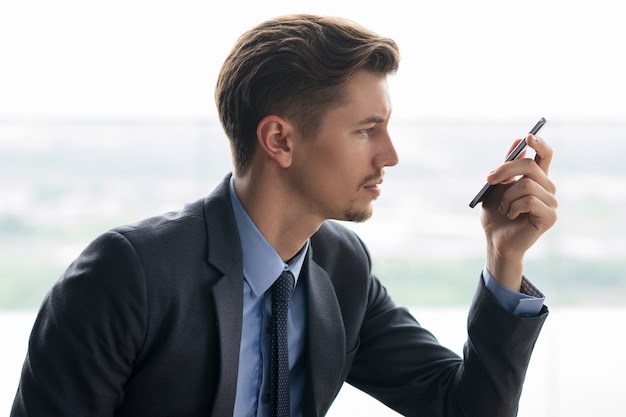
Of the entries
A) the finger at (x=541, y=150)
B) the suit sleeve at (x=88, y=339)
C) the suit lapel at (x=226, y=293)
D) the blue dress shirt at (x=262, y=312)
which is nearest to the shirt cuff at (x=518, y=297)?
the blue dress shirt at (x=262, y=312)

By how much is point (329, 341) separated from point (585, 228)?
4551 millimetres

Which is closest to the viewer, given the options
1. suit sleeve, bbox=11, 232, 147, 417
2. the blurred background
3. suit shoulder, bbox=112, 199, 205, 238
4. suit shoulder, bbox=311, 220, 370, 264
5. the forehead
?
suit sleeve, bbox=11, 232, 147, 417

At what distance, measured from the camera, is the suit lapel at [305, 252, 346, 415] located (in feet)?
5.15

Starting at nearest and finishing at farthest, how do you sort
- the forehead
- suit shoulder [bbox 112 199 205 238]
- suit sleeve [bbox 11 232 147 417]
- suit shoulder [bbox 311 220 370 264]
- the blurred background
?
suit sleeve [bbox 11 232 147 417] < suit shoulder [bbox 112 199 205 238] < the forehead < suit shoulder [bbox 311 220 370 264] < the blurred background

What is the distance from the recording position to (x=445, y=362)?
5.41 feet

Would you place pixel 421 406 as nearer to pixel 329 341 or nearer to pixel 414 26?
pixel 329 341

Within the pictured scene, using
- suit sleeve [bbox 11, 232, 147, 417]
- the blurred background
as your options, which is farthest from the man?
the blurred background

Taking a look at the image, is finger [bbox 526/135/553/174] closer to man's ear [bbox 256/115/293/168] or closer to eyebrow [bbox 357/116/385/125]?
eyebrow [bbox 357/116/385/125]

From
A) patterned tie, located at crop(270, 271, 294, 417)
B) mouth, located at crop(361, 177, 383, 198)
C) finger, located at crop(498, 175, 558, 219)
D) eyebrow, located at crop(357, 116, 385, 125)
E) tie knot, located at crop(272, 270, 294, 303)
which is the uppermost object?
eyebrow, located at crop(357, 116, 385, 125)

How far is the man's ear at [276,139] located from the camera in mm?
1591

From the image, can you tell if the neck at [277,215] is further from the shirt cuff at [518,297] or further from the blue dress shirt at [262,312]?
the shirt cuff at [518,297]

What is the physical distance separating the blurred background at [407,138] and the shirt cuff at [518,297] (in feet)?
8.07

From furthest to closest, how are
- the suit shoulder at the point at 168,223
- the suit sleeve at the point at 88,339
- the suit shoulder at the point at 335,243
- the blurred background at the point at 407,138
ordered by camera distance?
the blurred background at the point at 407,138 → the suit shoulder at the point at 335,243 → the suit shoulder at the point at 168,223 → the suit sleeve at the point at 88,339

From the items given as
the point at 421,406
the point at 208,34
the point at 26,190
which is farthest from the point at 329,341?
the point at 26,190
